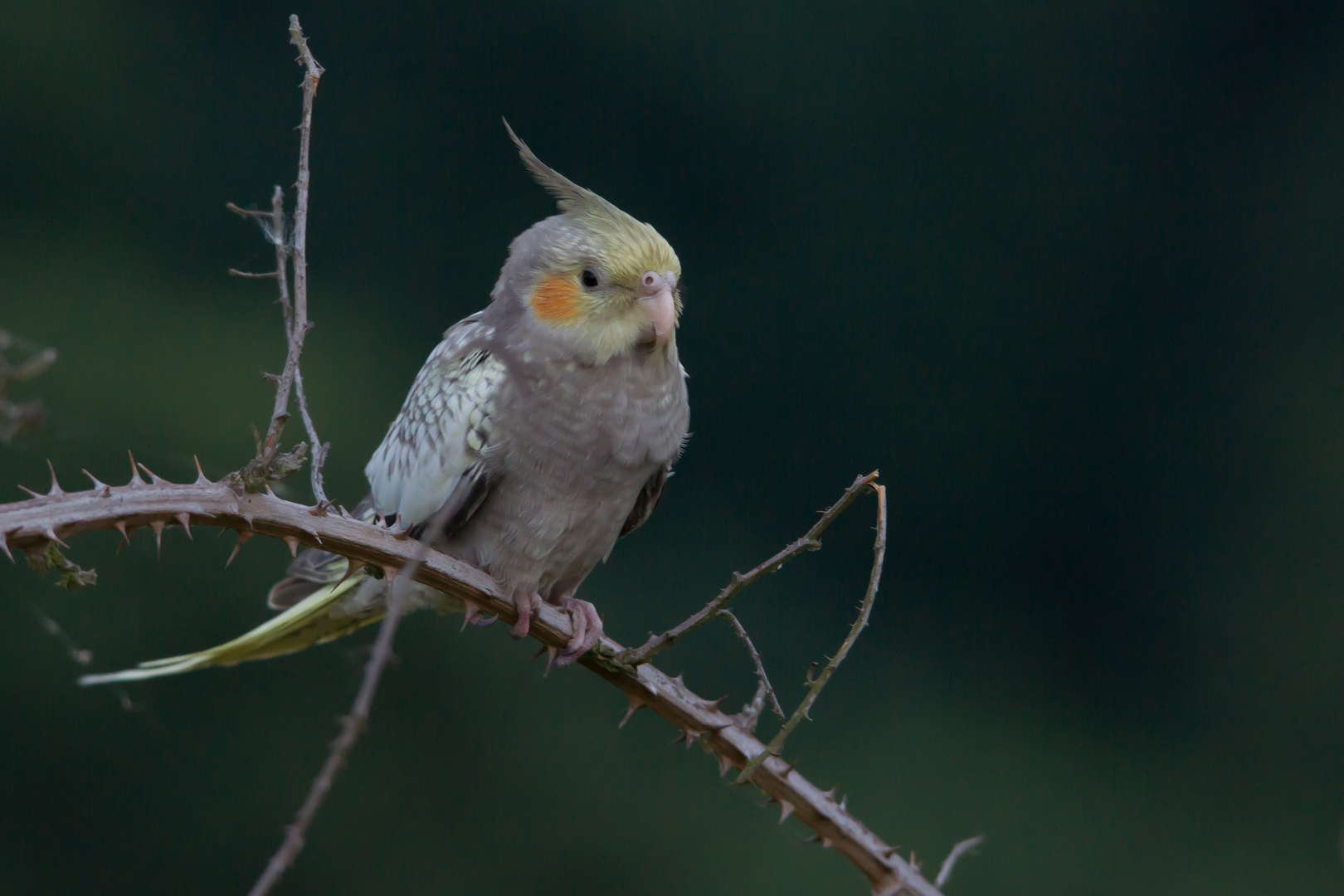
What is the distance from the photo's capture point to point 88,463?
9.54 feet

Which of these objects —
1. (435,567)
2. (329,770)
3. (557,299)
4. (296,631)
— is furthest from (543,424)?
(329,770)

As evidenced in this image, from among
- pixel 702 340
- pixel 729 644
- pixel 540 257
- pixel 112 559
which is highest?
pixel 702 340

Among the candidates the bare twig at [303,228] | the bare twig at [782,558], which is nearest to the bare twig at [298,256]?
the bare twig at [303,228]

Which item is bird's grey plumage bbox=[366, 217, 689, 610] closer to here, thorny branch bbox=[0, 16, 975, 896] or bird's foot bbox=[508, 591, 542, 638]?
bird's foot bbox=[508, 591, 542, 638]

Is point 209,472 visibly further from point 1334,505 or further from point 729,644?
point 1334,505

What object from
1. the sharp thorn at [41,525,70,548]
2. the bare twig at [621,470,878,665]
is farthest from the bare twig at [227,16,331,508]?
the bare twig at [621,470,878,665]

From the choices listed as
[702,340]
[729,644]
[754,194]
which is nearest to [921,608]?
[729,644]

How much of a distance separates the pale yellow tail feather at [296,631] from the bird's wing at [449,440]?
12 centimetres

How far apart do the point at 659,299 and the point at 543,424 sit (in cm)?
19

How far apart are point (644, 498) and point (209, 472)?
1.50 m

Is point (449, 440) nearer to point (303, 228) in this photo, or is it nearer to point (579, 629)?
point (579, 629)

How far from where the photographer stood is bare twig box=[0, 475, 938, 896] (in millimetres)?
829

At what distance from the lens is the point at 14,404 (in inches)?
27.0

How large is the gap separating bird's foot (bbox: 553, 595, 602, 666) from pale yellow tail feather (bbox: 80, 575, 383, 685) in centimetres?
23
